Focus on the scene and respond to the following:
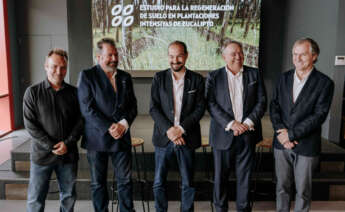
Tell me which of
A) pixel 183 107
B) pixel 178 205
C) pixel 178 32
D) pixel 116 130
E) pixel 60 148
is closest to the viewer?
pixel 60 148

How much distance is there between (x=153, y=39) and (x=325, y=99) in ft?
13.1

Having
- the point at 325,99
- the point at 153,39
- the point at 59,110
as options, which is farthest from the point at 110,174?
the point at 153,39

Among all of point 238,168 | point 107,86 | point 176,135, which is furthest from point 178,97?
point 238,168

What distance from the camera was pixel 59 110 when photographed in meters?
2.48

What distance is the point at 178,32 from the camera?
234 inches

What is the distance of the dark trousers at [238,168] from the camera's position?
2.70m

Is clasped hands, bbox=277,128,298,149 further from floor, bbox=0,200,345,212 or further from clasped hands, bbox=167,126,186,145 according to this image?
floor, bbox=0,200,345,212

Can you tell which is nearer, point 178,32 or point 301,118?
point 301,118

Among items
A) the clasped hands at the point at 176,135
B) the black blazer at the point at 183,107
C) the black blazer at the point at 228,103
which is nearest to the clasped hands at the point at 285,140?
the black blazer at the point at 228,103

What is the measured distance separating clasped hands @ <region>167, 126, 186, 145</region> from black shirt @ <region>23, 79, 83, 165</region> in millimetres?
777

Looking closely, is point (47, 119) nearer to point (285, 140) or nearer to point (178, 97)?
point (178, 97)

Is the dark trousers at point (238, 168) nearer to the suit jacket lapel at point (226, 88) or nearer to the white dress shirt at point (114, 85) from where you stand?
the suit jacket lapel at point (226, 88)

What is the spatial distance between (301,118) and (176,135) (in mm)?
1042

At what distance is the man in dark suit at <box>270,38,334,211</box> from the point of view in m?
2.53
